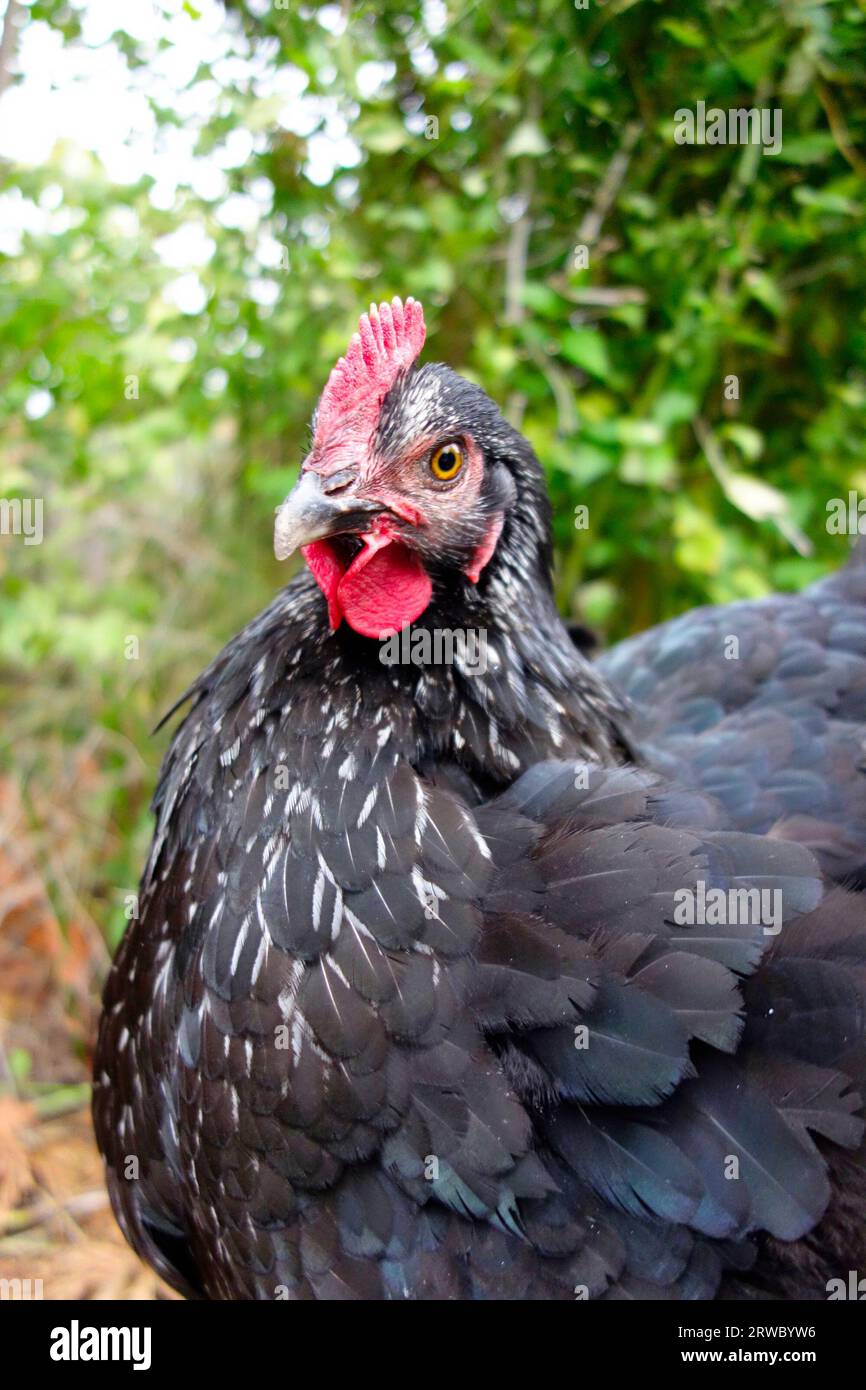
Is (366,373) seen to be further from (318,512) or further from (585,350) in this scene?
(585,350)

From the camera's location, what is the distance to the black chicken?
1534mm

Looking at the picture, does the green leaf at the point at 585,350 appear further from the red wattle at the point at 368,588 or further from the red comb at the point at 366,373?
the red wattle at the point at 368,588

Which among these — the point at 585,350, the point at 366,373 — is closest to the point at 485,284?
the point at 585,350

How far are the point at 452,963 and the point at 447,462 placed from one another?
820 mm

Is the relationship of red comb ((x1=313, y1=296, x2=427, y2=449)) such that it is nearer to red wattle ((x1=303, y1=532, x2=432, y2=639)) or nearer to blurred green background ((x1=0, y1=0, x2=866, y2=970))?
red wattle ((x1=303, y1=532, x2=432, y2=639))

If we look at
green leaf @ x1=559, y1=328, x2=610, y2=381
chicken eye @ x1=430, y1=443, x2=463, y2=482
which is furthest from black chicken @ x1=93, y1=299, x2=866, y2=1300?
green leaf @ x1=559, y1=328, x2=610, y2=381

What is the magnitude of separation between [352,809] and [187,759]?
1.29ft

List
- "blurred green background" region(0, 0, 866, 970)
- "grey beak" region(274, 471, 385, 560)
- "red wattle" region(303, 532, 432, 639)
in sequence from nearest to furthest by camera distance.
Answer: "grey beak" region(274, 471, 385, 560), "red wattle" region(303, 532, 432, 639), "blurred green background" region(0, 0, 866, 970)

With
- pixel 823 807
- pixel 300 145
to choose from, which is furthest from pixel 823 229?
pixel 823 807

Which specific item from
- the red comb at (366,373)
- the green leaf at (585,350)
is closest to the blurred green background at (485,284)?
the green leaf at (585,350)

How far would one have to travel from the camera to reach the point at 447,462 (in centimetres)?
171

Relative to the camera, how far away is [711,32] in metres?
2.93

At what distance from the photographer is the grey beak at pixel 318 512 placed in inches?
59.1

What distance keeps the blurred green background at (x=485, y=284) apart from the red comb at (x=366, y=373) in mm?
1400
